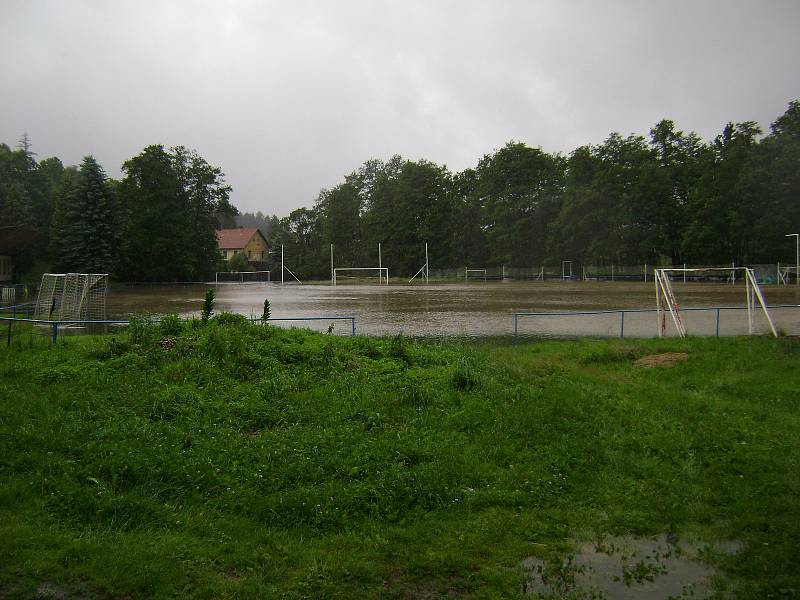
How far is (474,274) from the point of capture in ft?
261

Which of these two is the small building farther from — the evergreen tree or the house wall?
the evergreen tree

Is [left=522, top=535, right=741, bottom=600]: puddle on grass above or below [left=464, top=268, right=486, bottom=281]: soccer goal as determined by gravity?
below

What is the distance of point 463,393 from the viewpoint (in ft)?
28.9

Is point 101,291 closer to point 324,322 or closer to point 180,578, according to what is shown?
point 324,322

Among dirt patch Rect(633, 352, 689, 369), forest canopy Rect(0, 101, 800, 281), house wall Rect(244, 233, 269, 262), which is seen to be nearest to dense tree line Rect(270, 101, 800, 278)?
forest canopy Rect(0, 101, 800, 281)

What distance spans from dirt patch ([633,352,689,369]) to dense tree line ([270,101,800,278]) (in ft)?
167

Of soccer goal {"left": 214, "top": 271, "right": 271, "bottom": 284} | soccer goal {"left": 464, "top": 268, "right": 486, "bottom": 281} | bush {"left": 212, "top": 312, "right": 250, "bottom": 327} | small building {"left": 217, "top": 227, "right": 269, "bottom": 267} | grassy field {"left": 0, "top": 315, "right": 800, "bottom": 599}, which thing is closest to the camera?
grassy field {"left": 0, "top": 315, "right": 800, "bottom": 599}

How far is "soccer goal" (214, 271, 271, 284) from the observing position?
78113 mm

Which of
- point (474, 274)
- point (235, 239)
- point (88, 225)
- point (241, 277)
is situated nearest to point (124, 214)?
point (88, 225)

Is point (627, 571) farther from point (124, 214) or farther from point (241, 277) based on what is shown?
point (241, 277)

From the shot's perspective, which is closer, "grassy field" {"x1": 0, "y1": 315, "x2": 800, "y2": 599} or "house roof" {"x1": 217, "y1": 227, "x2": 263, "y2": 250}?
"grassy field" {"x1": 0, "y1": 315, "x2": 800, "y2": 599}

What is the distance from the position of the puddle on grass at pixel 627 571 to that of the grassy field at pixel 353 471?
0.15 metres

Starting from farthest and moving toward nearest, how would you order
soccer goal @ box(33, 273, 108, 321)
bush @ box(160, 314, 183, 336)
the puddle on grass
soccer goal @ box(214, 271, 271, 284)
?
soccer goal @ box(214, 271, 271, 284) → soccer goal @ box(33, 273, 108, 321) → bush @ box(160, 314, 183, 336) → the puddle on grass

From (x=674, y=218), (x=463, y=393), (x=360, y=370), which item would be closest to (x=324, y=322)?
(x=360, y=370)
